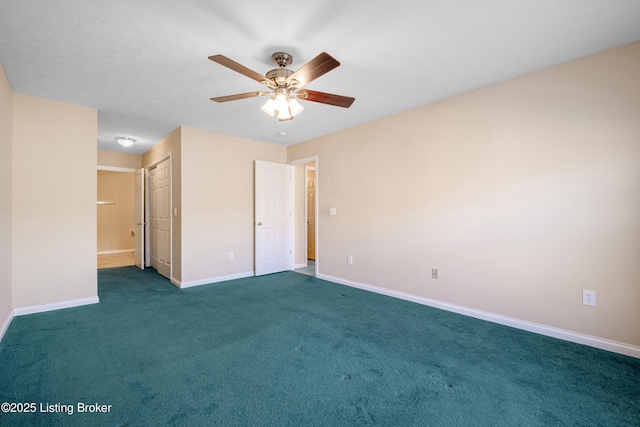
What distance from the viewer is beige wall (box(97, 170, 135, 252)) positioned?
7.56 metres

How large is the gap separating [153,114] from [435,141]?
11.8ft

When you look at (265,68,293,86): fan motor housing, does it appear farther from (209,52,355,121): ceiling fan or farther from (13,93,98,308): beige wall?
(13,93,98,308): beige wall

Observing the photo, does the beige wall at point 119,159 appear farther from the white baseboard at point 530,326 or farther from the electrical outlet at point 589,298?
the electrical outlet at point 589,298

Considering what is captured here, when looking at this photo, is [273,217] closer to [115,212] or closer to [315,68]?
[315,68]

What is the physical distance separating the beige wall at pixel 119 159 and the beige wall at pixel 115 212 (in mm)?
2200

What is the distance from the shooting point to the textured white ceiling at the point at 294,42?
73.7 inches

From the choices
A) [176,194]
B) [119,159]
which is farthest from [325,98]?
[119,159]

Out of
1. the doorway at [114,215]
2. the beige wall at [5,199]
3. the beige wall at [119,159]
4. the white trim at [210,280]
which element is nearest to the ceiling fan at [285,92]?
the beige wall at [5,199]

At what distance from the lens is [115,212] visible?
7734 millimetres

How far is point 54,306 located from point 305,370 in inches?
126

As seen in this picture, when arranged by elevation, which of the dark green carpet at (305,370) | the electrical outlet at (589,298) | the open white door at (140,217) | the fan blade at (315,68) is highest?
the fan blade at (315,68)

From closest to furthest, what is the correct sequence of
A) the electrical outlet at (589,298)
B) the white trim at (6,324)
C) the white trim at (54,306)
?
the electrical outlet at (589,298)
the white trim at (6,324)
the white trim at (54,306)

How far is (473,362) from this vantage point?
2.16 meters

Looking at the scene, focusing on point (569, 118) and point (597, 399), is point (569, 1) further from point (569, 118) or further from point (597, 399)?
point (597, 399)
